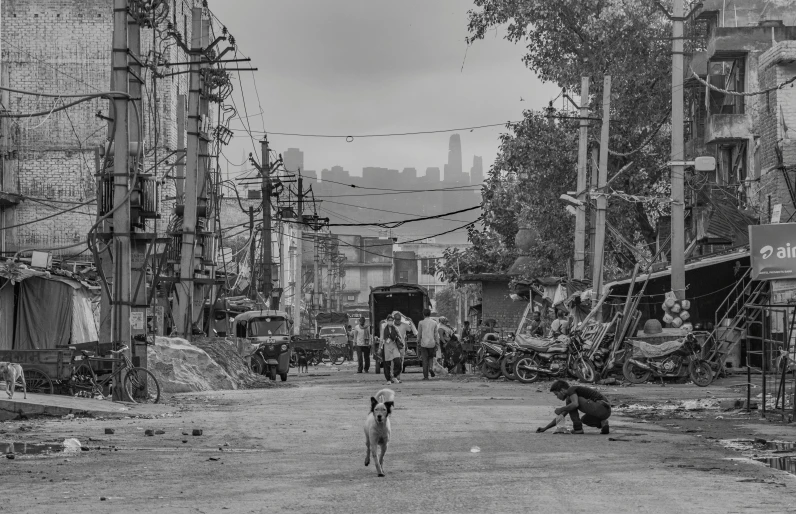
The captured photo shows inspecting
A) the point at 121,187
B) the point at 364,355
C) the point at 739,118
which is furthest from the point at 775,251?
the point at 739,118

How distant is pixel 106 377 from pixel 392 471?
41.7ft

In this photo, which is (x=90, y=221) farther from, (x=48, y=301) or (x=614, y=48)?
(x=614, y=48)

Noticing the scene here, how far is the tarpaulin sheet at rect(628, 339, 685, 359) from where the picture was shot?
94.6 feet

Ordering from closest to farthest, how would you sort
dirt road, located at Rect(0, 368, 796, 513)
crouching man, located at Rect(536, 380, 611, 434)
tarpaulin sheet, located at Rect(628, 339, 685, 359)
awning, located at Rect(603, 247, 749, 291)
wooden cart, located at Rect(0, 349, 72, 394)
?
1. dirt road, located at Rect(0, 368, 796, 513)
2. crouching man, located at Rect(536, 380, 611, 434)
3. wooden cart, located at Rect(0, 349, 72, 394)
4. tarpaulin sheet, located at Rect(628, 339, 685, 359)
5. awning, located at Rect(603, 247, 749, 291)

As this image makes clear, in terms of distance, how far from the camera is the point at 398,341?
30078 millimetres

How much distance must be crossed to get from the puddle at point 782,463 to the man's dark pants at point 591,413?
3036 mm

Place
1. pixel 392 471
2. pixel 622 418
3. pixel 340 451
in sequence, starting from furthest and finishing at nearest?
pixel 622 418 < pixel 340 451 < pixel 392 471

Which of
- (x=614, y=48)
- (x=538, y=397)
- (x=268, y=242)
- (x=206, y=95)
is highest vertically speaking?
(x=614, y=48)

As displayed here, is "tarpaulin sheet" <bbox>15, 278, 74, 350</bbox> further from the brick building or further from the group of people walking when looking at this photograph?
the brick building

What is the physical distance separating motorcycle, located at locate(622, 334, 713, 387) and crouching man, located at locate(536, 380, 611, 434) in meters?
13.6

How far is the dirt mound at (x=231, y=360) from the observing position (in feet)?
102

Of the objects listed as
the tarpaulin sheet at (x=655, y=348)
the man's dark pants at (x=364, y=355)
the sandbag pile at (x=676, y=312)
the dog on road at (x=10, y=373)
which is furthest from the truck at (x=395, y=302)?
the dog on road at (x=10, y=373)

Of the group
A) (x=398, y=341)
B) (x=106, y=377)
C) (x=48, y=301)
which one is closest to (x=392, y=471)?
(x=106, y=377)

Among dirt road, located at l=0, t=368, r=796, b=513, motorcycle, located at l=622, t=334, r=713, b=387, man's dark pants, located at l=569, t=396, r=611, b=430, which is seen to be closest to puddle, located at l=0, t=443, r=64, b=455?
dirt road, located at l=0, t=368, r=796, b=513
